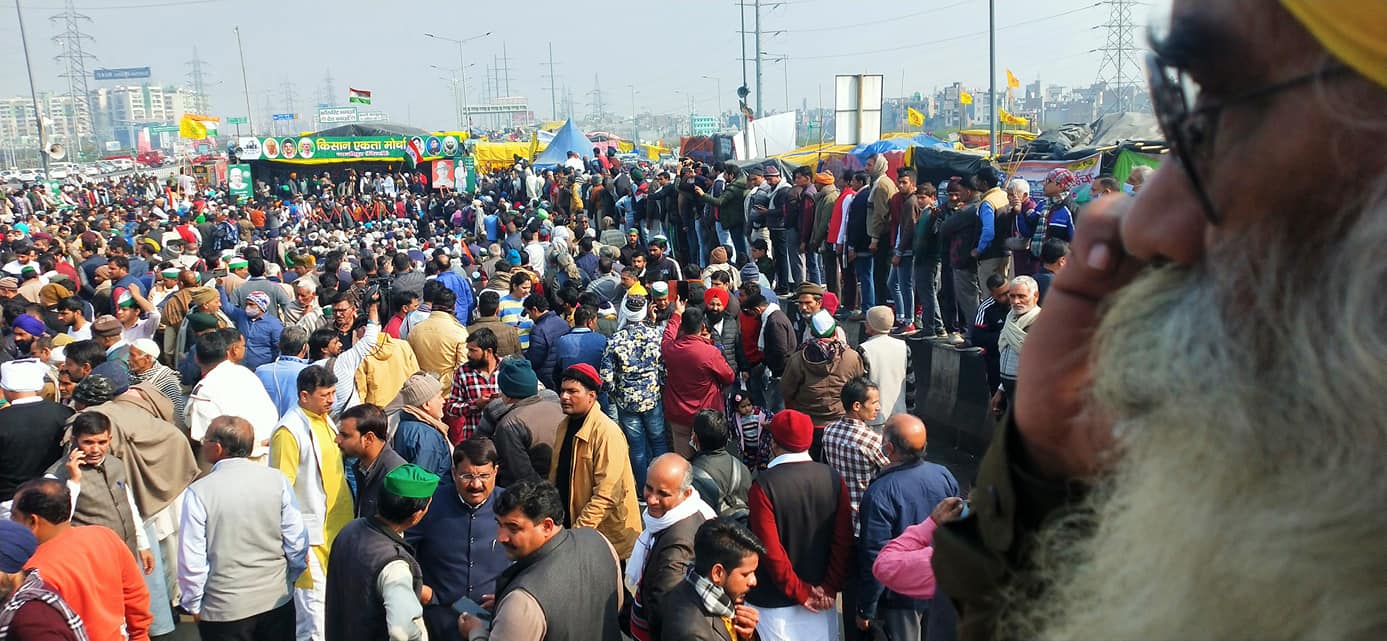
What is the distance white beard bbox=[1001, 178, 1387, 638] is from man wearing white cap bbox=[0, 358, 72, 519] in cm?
687

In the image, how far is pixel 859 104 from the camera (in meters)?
17.7

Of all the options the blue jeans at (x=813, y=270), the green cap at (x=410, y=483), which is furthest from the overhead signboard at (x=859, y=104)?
the green cap at (x=410, y=483)

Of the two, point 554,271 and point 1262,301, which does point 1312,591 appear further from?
point 554,271

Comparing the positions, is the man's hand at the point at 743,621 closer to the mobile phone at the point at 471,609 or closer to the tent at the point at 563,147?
the mobile phone at the point at 471,609

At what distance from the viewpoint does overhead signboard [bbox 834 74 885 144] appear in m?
17.5

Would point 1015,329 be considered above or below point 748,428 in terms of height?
above

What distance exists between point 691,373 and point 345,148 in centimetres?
3257

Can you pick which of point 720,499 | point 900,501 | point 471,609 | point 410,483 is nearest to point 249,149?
point 720,499

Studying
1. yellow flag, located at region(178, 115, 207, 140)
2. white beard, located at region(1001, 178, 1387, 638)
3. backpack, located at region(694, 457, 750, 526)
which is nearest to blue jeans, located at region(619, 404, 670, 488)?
backpack, located at region(694, 457, 750, 526)

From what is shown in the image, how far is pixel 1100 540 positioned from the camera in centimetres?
79

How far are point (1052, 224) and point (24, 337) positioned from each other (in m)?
9.82

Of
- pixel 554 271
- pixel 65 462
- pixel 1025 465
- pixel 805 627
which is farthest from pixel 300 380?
pixel 554 271

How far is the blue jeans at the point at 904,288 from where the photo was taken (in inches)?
410

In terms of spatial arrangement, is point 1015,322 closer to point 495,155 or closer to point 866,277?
point 866,277
